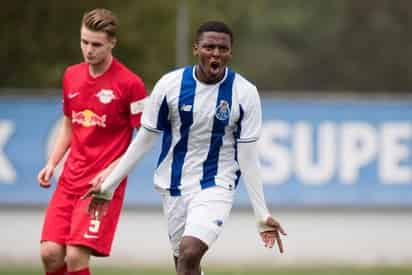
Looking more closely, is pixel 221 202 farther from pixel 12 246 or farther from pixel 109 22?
pixel 12 246

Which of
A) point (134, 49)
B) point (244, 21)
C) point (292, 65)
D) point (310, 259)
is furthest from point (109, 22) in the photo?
point (244, 21)

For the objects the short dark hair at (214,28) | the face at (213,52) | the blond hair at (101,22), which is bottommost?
the face at (213,52)

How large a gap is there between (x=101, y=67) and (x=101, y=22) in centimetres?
39

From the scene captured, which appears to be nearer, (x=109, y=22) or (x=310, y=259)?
(x=109, y=22)

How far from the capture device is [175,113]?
9.01 m

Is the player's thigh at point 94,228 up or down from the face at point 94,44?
down

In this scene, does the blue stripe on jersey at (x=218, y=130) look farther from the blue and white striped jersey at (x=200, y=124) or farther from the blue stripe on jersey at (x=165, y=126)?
the blue stripe on jersey at (x=165, y=126)

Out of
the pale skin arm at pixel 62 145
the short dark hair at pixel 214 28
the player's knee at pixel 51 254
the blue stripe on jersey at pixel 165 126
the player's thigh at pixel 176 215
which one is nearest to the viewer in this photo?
the short dark hair at pixel 214 28

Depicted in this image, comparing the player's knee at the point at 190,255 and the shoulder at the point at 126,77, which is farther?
the shoulder at the point at 126,77

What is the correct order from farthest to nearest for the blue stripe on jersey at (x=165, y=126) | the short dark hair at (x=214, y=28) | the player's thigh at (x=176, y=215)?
the player's thigh at (x=176, y=215), the blue stripe on jersey at (x=165, y=126), the short dark hair at (x=214, y=28)

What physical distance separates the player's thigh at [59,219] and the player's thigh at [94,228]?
0.24 feet

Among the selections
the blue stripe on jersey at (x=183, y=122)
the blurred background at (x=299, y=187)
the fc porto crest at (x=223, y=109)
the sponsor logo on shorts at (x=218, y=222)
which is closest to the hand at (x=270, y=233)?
the sponsor logo on shorts at (x=218, y=222)

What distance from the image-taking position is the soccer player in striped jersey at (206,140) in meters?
8.87

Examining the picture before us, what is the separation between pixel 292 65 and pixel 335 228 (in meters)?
8.20
